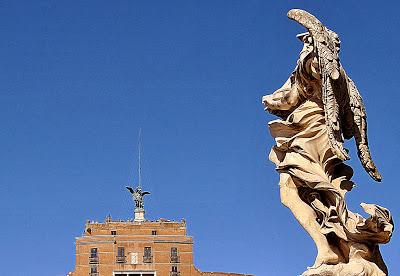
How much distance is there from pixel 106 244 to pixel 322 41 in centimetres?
12045

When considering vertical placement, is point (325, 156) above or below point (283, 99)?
below

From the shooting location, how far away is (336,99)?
11562 millimetres

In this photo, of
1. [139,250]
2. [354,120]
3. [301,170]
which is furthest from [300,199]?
[139,250]

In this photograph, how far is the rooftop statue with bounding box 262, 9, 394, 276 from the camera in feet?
36.9

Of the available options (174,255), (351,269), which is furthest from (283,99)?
(174,255)

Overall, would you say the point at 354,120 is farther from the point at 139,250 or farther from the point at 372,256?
the point at 139,250

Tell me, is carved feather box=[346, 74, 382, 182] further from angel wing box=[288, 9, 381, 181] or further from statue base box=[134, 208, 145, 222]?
statue base box=[134, 208, 145, 222]

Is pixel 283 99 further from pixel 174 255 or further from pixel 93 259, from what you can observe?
pixel 93 259

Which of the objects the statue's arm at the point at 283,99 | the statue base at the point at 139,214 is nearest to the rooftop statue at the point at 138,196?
the statue base at the point at 139,214

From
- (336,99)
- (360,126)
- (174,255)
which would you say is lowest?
(360,126)

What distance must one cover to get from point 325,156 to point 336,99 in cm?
84

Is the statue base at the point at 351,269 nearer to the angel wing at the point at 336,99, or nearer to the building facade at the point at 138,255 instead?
the angel wing at the point at 336,99

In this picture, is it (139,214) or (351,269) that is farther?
(139,214)

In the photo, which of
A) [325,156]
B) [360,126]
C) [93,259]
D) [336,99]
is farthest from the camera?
[93,259]
